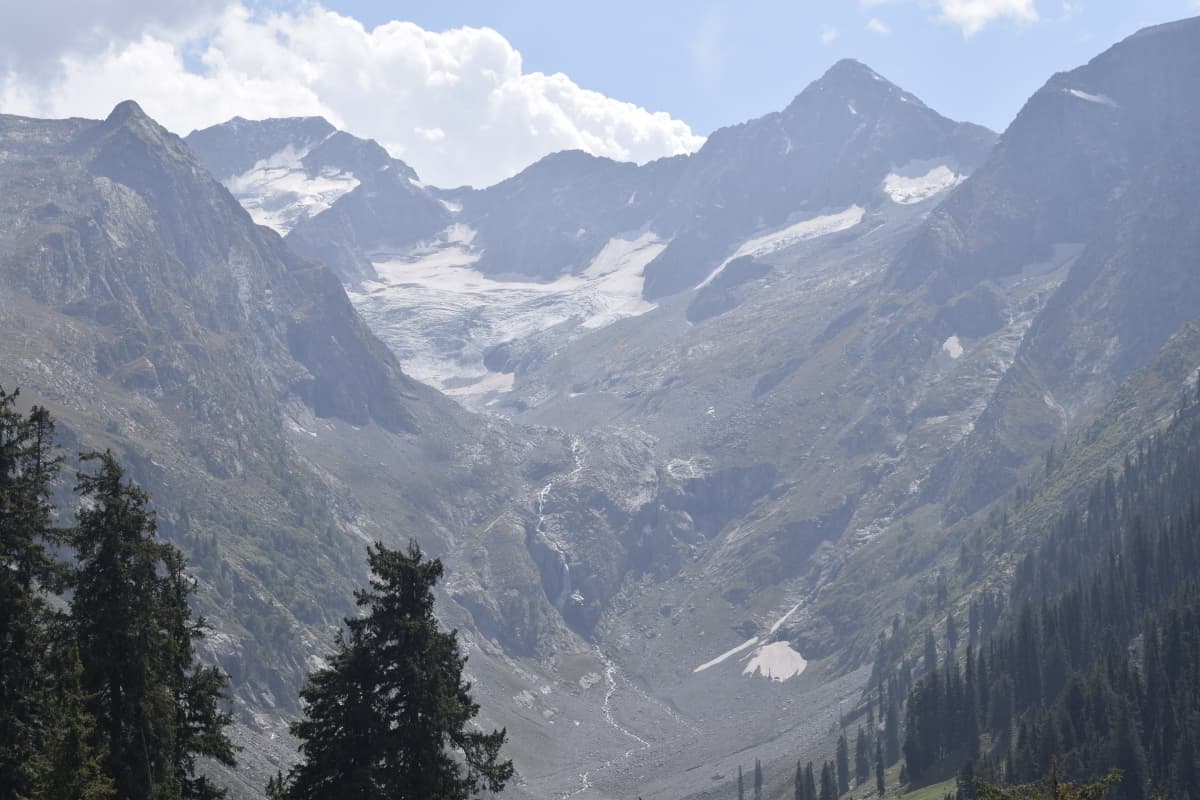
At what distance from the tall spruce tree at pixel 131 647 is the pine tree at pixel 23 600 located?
4.06ft

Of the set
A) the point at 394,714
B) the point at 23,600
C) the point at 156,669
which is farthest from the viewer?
the point at 394,714

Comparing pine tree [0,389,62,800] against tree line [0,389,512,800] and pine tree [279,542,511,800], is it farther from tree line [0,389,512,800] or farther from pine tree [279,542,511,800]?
pine tree [279,542,511,800]

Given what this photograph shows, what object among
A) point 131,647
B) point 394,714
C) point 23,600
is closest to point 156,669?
point 131,647

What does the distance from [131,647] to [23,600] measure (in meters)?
3.80

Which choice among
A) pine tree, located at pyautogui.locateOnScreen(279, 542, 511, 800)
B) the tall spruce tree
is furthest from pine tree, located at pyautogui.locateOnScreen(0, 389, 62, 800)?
pine tree, located at pyautogui.locateOnScreen(279, 542, 511, 800)

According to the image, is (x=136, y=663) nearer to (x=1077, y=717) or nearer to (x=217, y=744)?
(x=217, y=744)

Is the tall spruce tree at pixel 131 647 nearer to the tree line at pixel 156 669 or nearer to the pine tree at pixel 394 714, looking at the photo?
the tree line at pixel 156 669

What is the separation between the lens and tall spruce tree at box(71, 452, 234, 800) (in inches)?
1634

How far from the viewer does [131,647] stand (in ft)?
139

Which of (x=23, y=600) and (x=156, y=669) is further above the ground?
(x=23, y=600)

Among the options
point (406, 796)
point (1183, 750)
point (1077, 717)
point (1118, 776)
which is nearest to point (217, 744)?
point (406, 796)

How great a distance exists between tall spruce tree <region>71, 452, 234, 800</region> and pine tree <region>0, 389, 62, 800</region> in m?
1.24

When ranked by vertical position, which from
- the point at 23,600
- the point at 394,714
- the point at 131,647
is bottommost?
the point at 394,714

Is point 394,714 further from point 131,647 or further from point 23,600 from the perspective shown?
point 23,600
